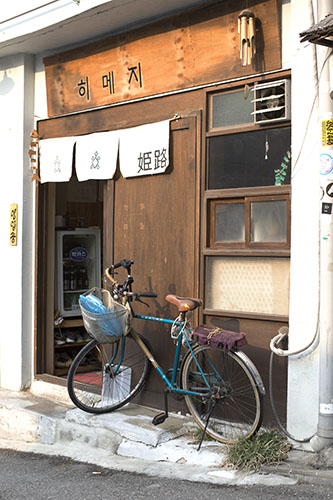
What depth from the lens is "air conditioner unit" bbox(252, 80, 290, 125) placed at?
222 inches

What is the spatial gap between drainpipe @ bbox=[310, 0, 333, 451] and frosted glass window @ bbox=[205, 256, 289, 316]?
2.01 ft

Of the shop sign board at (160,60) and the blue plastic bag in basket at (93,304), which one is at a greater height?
the shop sign board at (160,60)

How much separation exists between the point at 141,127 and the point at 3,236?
9.13 ft

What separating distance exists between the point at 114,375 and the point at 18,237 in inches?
102

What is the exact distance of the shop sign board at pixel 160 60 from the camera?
6008 mm

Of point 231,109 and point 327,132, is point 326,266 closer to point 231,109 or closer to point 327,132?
point 327,132

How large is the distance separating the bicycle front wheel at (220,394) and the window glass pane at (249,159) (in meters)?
1.67

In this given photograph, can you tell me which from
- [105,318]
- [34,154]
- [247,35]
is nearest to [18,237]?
[34,154]

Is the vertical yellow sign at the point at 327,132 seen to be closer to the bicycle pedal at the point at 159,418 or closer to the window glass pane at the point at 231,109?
the window glass pane at the point at 231,109

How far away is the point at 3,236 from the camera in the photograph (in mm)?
8562

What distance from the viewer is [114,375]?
6.82m

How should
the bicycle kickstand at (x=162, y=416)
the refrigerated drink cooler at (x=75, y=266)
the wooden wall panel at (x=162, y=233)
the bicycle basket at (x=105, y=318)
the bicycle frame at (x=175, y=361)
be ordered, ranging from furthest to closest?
1. the refrigerated drink cooler at (x=75, y=266)
2. the wooden wall panel at (x=162, y=233)
3. the bicycle basket at (x=105, y=318)
4. the bicycle kickstand at (x=162, y=416)
5. the bicycle frame at (x=175, y=361)

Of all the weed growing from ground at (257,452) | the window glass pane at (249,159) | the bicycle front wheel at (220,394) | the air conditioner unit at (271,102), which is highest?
the air conditioner unit at (271,102)

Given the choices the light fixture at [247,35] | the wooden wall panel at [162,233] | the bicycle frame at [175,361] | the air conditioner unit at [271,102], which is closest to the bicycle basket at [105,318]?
the bicycle frame at [175,361]
